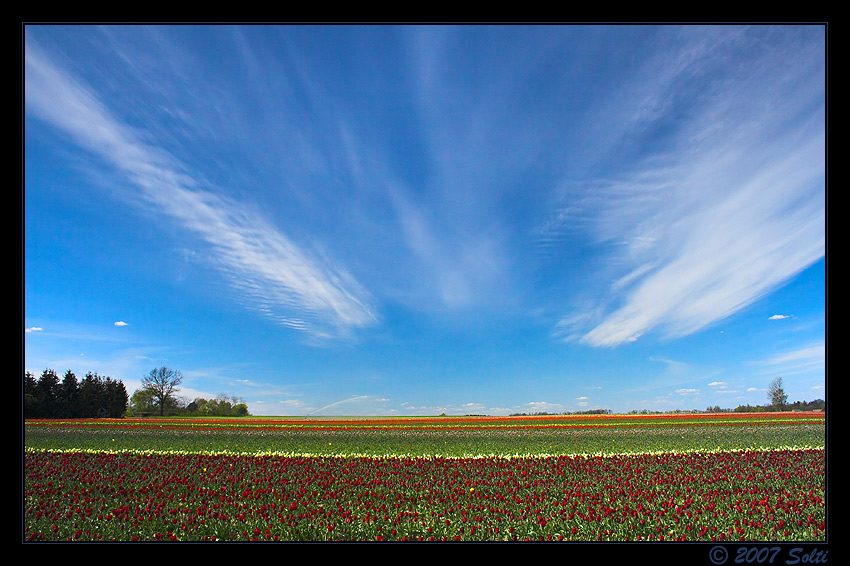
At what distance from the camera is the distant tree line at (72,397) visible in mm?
→ 50875

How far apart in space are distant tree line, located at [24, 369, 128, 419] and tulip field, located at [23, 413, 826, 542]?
49.7 m

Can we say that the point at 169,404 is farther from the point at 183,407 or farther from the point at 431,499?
the point at 431,499

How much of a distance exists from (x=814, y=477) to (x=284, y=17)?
17.2 meters

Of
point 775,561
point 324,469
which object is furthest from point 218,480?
point 775,561

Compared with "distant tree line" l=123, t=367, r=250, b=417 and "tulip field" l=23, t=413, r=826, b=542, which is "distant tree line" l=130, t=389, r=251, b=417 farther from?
"tulip field" l=23, t=413, r=826, b=542

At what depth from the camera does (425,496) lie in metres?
9.77

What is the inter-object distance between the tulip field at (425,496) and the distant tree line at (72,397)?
49.7 meters

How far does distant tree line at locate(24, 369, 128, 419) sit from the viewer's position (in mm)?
50875

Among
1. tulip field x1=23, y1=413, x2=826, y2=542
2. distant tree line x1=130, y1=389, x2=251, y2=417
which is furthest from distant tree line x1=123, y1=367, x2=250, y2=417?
tulip field x1=23, y1=413, x2=826, y2=542

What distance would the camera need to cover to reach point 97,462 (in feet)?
46.2

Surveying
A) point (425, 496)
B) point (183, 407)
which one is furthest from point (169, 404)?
point (425, 496)

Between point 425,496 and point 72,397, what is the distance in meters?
67.8

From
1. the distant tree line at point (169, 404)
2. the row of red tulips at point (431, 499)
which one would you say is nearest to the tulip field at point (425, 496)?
the row of red tulips at point (431, 499)

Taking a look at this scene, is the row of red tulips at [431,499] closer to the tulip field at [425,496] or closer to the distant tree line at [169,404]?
the tulip field at [425,496]
